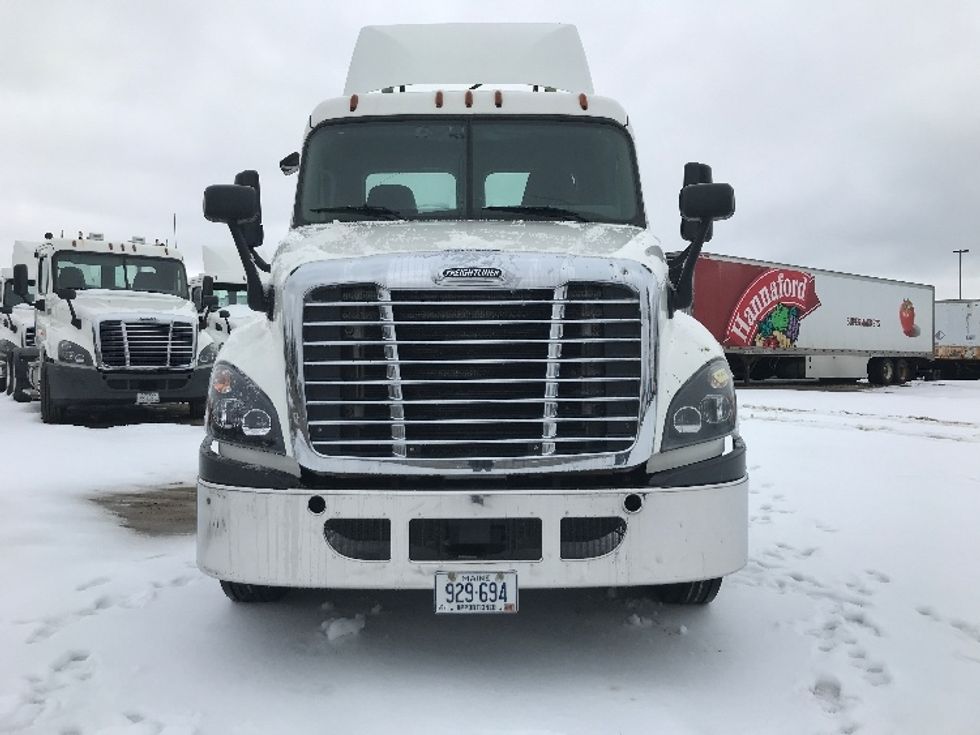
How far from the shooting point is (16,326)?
1661 cm

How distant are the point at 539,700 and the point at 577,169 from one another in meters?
3.00

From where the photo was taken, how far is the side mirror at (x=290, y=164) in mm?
5605

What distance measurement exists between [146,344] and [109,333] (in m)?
0.49

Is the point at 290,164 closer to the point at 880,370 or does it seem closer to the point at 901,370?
the point at 880,370

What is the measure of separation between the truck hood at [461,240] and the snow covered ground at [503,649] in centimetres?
168

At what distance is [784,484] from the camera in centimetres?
828

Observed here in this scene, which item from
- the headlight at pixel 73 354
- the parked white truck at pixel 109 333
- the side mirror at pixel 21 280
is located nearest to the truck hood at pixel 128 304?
the parked white truck at pixel 109 333

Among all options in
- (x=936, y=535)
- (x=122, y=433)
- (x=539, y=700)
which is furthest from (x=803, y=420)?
(x=539, y=700)

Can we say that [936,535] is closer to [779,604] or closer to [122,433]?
[779,604]

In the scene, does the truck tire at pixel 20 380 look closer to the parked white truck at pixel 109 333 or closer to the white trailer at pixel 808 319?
the parked white truck at pixel 109 333

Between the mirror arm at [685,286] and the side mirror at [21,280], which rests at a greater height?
the side mirror at [21,280]

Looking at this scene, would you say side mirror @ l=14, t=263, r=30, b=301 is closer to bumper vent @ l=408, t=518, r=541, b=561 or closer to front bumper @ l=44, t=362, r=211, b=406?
front bumper @ l=44, t=362, r=211, b=406

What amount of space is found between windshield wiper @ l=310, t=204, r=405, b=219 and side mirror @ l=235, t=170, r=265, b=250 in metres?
0.35

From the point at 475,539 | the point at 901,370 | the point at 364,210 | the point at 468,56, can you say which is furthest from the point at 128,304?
the point at 901,370
